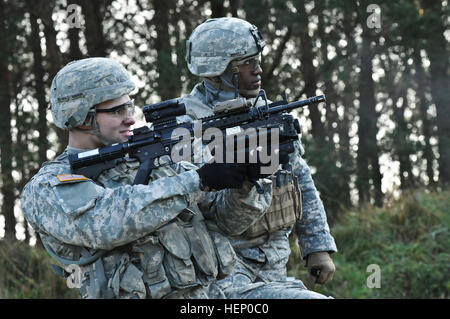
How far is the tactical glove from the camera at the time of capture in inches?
196

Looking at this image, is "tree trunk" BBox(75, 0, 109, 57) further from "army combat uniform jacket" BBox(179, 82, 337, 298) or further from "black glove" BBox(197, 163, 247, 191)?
"black glove" BBox(197, 163, 247, 191)

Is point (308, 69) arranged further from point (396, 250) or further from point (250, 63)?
point (250, 63)

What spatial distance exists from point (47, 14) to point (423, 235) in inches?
317

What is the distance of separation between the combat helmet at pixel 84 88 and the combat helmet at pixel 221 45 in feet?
4.62

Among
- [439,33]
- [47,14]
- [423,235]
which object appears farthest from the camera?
[439,33]

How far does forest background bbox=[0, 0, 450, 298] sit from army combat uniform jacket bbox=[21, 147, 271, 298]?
5.95 meters

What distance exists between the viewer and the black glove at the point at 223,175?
133 inches

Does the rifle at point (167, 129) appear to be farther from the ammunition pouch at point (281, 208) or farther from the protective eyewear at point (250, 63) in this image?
the protective eyewear at point (250, 63)

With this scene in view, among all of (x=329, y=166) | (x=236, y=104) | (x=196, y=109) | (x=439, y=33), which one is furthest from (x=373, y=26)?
(x=236, y=104)

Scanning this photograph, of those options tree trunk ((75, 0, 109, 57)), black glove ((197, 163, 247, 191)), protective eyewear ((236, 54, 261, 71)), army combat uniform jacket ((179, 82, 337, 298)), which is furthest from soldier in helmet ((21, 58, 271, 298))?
tree trunk ((75, 0, 109, 57))

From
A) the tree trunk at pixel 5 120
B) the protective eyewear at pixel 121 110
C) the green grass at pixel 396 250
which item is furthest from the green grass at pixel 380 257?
the protective eyewear at pixel 121 110

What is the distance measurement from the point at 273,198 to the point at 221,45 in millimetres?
1195

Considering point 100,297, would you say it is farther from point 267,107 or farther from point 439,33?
point 439,33

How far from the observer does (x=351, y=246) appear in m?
10.3
